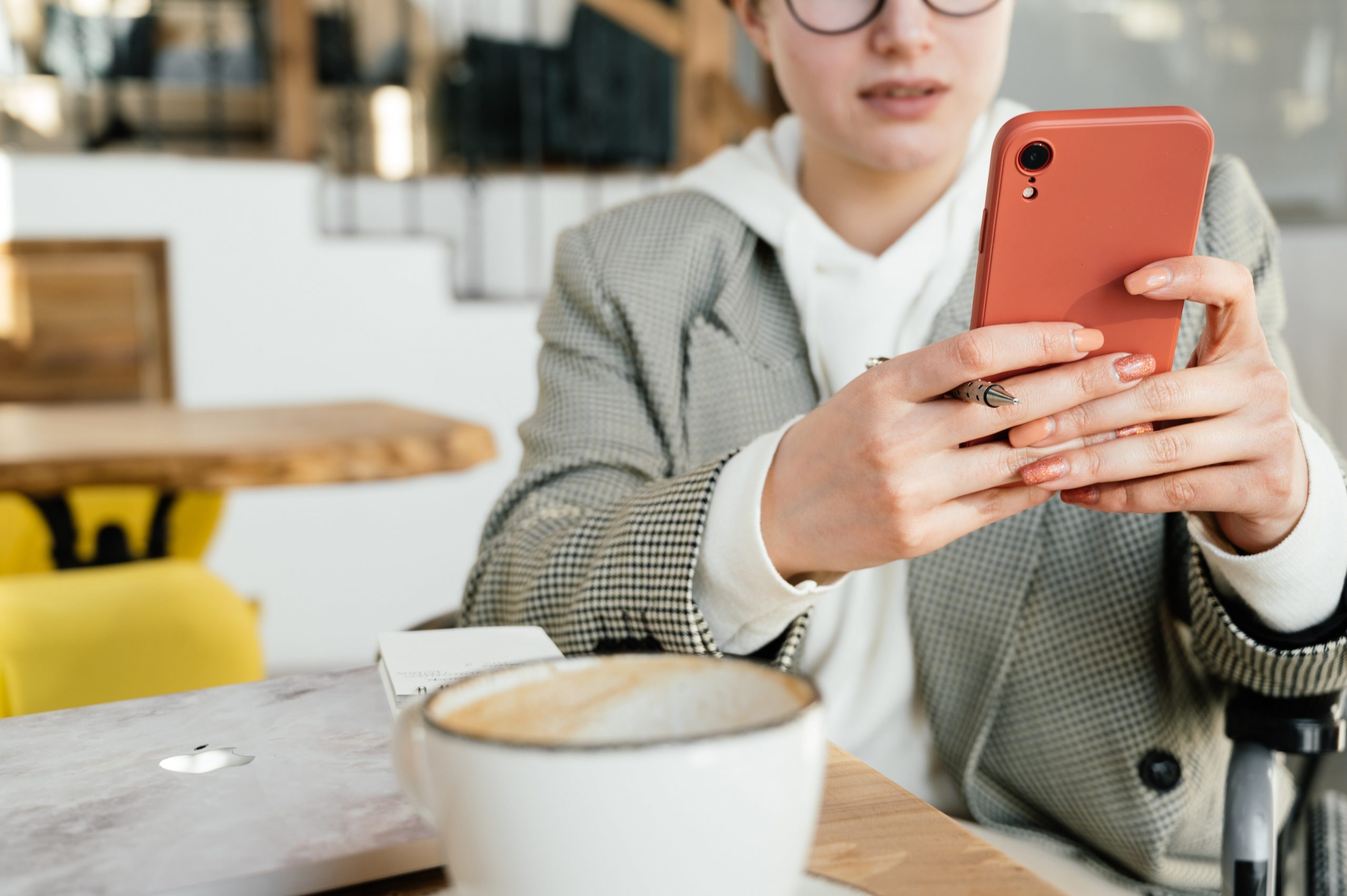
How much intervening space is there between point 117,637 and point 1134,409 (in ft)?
3.21

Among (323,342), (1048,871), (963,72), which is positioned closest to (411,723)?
(1048,871)

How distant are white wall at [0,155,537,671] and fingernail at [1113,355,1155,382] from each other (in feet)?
7.00

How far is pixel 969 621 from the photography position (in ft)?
2.93

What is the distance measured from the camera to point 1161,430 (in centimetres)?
62

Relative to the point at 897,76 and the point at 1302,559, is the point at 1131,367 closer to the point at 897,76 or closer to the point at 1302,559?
the point at 1302,559

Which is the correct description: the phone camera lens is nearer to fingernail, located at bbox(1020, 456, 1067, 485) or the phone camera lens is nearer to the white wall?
fingernail, located at bbox(1020, 456, 1067, 485)

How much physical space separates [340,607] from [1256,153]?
7.17ft

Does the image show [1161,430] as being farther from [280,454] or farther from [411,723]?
[280,454]

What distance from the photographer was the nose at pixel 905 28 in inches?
34.5

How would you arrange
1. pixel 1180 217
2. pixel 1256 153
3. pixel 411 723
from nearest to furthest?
pixel 411 723
pixel 1180 217
pixel 1256 153

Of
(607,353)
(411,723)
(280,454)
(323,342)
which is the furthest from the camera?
(323,342)

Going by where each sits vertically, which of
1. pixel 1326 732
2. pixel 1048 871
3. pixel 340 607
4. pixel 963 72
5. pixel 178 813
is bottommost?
pixel 340 607

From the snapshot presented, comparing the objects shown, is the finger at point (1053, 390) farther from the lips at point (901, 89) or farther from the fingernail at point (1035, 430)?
the lips at point (901, 89)

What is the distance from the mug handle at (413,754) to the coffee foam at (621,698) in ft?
0.04
